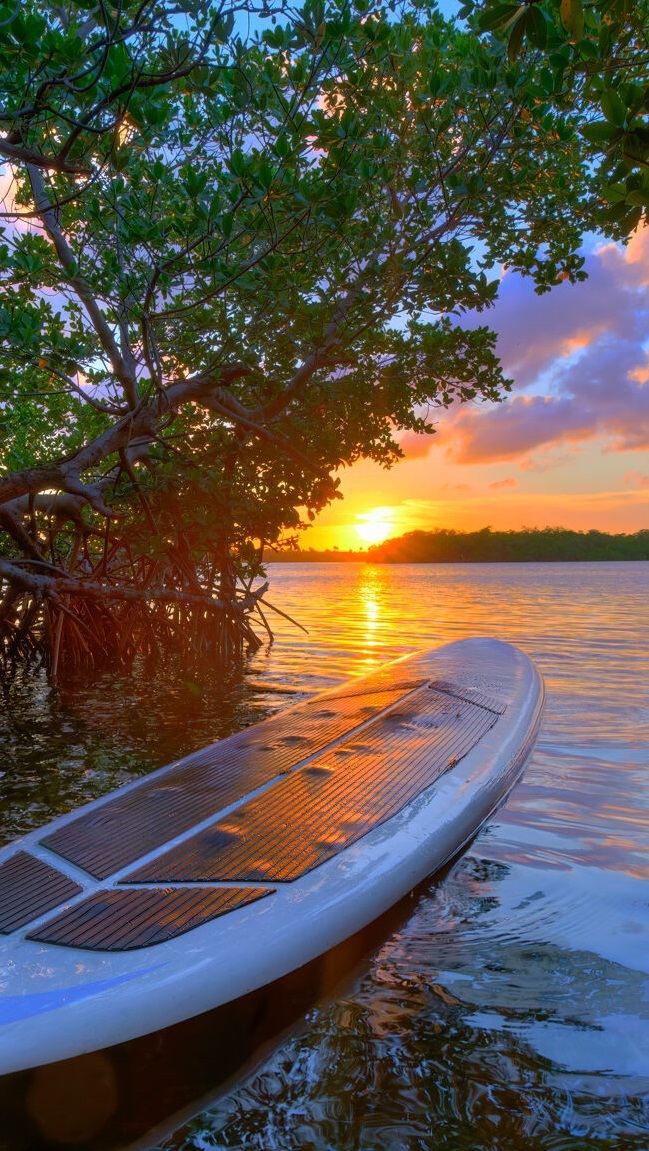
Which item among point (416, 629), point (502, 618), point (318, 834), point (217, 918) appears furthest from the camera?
point (502, 618)

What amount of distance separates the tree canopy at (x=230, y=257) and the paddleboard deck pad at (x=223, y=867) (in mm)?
2696

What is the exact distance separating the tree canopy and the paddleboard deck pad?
270 cm

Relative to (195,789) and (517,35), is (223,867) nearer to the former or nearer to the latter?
(195,789)

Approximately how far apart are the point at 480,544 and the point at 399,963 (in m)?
77.3

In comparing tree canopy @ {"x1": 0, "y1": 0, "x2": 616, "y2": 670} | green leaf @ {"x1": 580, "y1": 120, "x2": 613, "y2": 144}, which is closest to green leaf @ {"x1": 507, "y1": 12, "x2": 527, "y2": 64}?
green leaf @ {"x1": 580, "y1": 120, "x2": 613, "y2": 144}

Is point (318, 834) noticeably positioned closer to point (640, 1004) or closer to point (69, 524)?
point (640, 1004)

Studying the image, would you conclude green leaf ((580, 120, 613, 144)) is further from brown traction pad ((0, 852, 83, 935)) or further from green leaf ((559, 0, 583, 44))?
brown traction pad ((0, 852, 83, 935))

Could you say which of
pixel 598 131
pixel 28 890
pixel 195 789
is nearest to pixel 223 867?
pixel 28 890

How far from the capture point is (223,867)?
260cm

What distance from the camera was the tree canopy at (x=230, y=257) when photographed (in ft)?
13.0

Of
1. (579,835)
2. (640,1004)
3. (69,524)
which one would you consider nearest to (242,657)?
(69,524)

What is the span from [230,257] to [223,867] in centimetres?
452

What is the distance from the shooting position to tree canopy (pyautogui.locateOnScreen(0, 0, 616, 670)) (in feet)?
13.0

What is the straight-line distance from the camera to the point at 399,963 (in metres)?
2.61
